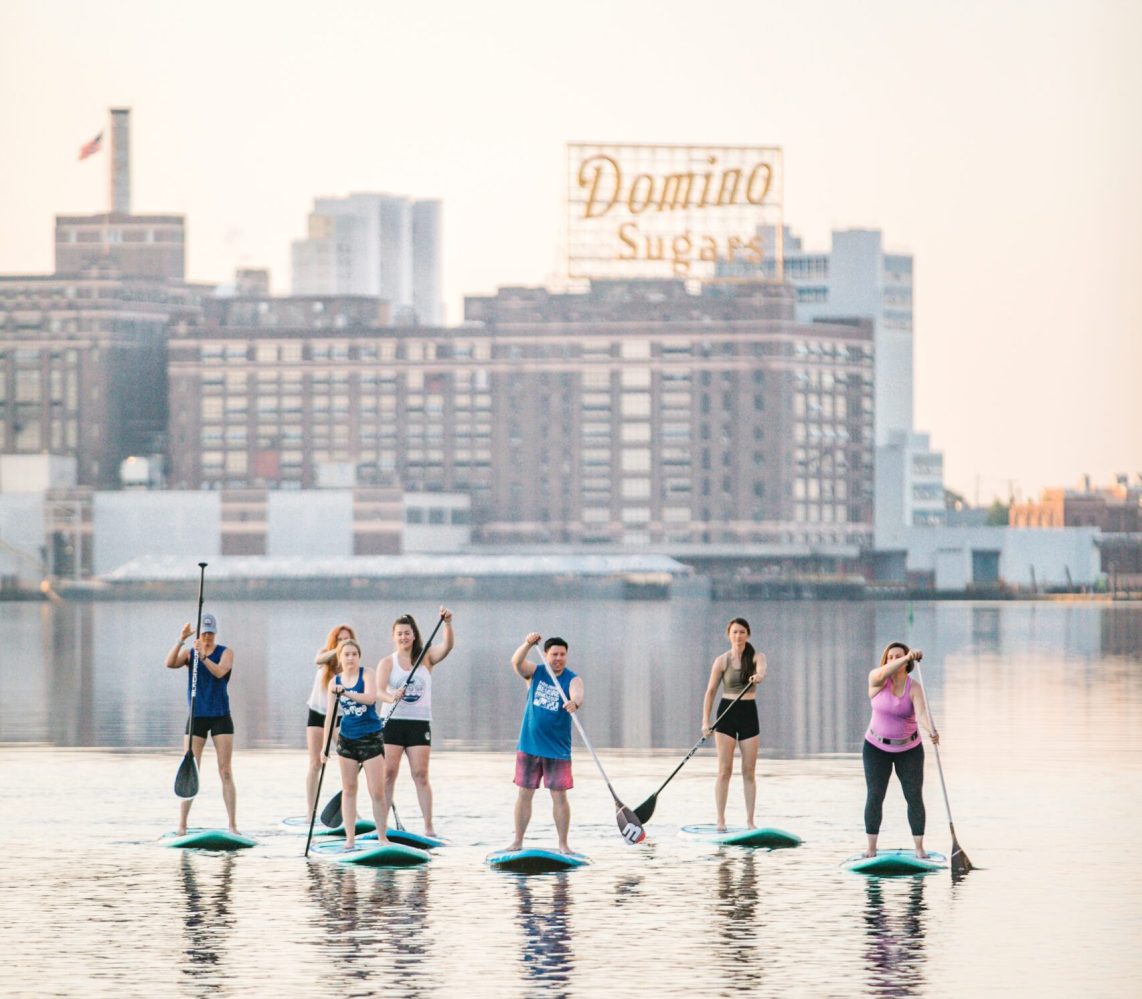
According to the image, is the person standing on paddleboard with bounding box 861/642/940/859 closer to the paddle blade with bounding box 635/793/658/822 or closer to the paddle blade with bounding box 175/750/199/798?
the paddle blade with bounding box 635/793/658/822

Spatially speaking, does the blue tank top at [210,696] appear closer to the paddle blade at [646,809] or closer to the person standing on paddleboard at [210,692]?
the person standing on paddleboard at [210,692]

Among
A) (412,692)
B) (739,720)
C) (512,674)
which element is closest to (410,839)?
(412,692)

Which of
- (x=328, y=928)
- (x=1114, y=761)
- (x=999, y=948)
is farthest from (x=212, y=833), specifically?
Answer: (x=1114, y=761)

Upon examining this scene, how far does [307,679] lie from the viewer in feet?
245

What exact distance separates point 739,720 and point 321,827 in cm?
521

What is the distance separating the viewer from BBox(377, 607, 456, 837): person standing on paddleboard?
2700 cm

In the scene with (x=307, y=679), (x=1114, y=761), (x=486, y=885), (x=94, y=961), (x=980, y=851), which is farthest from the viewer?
(x=307, y=679)

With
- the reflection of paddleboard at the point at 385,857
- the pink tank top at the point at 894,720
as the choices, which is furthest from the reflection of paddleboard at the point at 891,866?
the reflection of paddleboard at the point at 385,857

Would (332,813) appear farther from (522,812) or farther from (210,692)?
(522,812)

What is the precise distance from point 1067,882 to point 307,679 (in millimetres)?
50146

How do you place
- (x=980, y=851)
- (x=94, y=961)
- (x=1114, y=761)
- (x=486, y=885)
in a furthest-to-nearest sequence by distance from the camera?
1. (x=1114, y=761)
2. (x=980, y=851)
3. (x=486, y=885)
4. (x=94, y=961)

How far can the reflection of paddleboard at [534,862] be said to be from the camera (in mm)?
26938

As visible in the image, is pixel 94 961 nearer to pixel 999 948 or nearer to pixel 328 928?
pixel 328 928

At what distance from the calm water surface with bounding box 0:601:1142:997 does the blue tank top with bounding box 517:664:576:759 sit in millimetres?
1424
